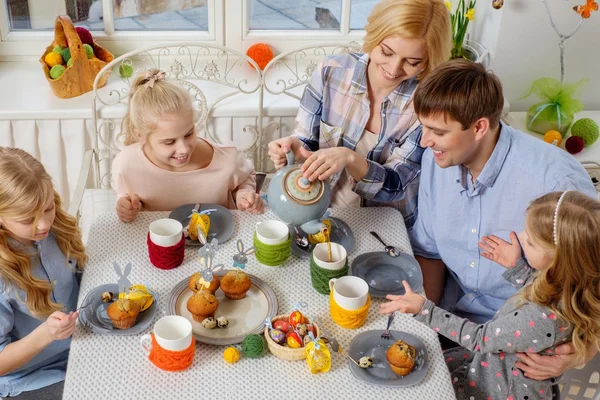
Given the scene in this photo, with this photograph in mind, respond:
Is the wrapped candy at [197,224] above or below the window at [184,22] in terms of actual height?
below

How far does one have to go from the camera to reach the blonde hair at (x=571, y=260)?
138 centimetres

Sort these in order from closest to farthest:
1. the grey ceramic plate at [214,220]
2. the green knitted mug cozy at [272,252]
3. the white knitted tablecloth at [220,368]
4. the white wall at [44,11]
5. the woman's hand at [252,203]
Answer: the white knitted tablecloth at [220,368] < the green knitted mug cozy at [272,252] < the grey ceramic plate at [214,220] < the woman's hand at [252,203] < the white wall at [44,11]

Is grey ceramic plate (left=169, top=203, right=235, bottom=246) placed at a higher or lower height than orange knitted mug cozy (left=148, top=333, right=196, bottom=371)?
higher

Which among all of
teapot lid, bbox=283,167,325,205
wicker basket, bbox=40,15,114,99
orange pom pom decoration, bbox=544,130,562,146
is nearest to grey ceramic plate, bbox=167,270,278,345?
teapot lid, bbox=283,167,325,205

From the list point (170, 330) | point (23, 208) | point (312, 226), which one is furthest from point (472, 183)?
point (23, 208)

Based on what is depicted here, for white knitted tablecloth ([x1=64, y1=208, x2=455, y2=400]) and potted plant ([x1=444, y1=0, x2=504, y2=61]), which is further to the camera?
potted plant ([x1=444, y1=0, x2=504, y2=61])

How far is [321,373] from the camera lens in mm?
1430

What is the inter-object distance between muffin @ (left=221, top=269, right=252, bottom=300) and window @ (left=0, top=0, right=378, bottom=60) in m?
1.49

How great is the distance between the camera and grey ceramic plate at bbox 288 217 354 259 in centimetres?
177

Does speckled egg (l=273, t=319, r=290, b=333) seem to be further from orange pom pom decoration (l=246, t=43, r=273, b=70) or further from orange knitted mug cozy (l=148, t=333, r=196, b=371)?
orange pom pom decoration (l=246, t=43, r=273, b=70)

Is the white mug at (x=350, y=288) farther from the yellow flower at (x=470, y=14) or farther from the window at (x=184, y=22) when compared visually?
the window at (x=184, y=22)

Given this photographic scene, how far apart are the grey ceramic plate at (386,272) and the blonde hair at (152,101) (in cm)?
65

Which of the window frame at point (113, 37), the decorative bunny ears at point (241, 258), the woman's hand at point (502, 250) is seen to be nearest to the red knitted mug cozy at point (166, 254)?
the decorative bunny ears at point (241, 258)

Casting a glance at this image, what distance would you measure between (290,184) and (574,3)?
1472mm
